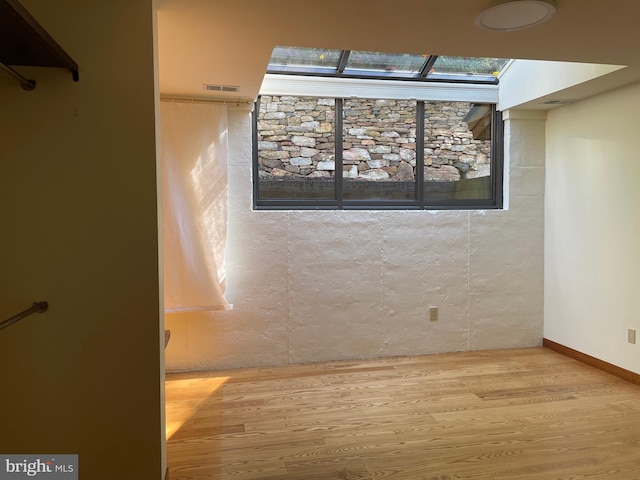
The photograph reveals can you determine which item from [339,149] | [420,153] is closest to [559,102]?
[420,153]

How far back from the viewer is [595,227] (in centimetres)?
348

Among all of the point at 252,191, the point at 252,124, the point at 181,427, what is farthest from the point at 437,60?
the point at 181,427

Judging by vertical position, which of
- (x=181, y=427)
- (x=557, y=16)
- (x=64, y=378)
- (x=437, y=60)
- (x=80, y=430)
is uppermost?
(x=437, y=60)

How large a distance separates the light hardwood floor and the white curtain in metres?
0.72

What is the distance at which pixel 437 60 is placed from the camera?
3.69 meters

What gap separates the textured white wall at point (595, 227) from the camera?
10.5 feet

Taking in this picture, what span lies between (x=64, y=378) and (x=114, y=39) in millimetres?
1361

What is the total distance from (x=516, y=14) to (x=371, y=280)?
7.57ft

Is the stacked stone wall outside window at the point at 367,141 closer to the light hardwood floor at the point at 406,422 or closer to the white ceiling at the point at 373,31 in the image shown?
the white ceiling at the point at 373,31

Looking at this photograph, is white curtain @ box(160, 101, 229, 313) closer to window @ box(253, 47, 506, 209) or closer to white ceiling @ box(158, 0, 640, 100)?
window @ box(253, 47, 506, 209)

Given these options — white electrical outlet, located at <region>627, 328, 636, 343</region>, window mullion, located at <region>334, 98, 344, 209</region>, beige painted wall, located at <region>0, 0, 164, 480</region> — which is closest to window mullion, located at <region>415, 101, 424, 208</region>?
window mullion, located at <region>334, 98, 344, 209</region>

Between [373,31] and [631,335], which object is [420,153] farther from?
[631,335]

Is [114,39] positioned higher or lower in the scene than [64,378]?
higher

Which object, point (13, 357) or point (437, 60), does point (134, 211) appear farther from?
point (437, 60)
